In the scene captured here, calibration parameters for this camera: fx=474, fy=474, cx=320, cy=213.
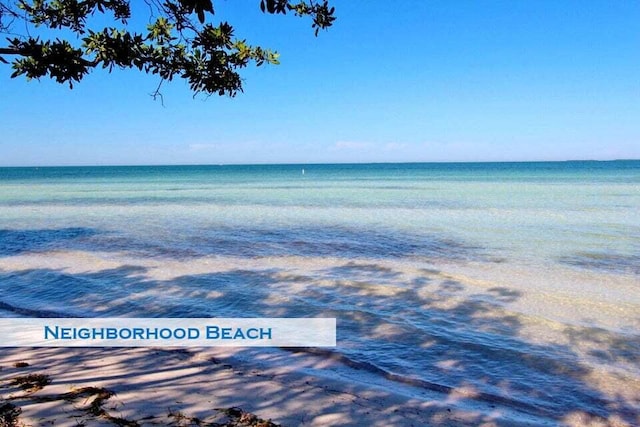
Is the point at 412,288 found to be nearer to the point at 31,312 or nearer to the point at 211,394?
the point at 211,394

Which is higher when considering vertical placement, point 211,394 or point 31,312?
point 211,394

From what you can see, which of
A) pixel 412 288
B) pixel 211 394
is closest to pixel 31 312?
pixel 211 394

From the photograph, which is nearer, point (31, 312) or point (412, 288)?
point (31, 312)

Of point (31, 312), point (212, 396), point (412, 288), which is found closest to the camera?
point (212, 396)

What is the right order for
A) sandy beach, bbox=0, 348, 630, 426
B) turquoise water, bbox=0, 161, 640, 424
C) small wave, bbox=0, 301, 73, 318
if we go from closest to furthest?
sandy beach, bbox=0, 348, 630, 426, turquoise water, bbox=0, 161, 640, 424, small wave, bbox=0, 301, 73, 318

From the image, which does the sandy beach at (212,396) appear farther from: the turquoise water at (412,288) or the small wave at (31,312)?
the small wave at (31,312)

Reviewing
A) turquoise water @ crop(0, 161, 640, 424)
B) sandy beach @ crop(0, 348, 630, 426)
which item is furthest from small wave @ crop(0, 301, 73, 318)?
sandy beach @ crop(0, 348, 630, 426)

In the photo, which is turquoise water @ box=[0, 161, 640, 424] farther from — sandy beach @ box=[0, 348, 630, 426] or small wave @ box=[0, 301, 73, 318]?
sandy beach @ box=[0, 348, 630, 426]

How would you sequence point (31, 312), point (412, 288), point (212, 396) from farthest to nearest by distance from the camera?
point (412, 288)
point (31, 312)
point (212, 396)

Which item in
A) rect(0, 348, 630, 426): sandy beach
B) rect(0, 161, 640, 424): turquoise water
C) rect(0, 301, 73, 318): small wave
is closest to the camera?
rect(0, 348, 630, 426): sandy beach

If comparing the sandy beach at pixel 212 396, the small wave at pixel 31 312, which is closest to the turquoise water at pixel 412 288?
the small wave at pixel 31 312

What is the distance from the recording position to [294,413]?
14.9ft

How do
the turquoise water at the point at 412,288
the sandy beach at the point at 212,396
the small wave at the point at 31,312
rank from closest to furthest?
1. the sandy beach at the point at 212,396
2. the turquoise water at the point at 412,288
3. the small wave at the point at 31,312

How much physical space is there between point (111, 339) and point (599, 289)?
8750 mm
